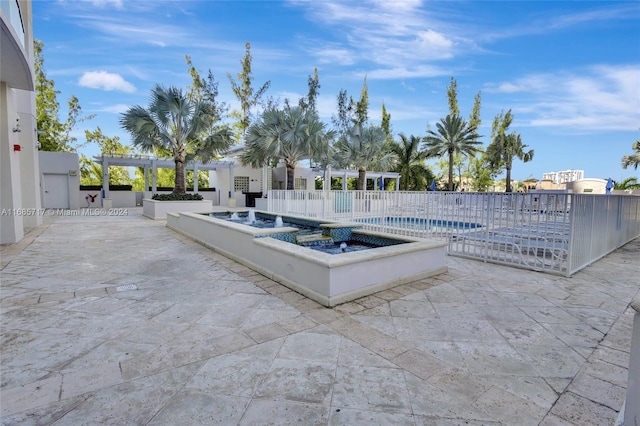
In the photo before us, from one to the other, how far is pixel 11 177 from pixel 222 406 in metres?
8.56

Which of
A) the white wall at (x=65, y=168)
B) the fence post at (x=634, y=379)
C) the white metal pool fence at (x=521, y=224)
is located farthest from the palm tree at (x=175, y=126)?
the fence post at (x=634, y=379)

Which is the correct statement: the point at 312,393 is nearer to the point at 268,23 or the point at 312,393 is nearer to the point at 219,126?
the point at 268,23

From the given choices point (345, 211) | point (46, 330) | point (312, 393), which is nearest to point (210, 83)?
point (345, 211)

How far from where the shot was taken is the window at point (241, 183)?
22.2 metres

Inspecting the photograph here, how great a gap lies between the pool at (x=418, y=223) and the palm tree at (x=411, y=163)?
43.6 feet

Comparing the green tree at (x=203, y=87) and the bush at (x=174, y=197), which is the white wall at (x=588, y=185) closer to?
the bush at (x=174, y=197)

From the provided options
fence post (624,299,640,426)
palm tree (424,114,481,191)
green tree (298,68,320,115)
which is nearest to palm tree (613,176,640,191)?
palm tree (424,114,481,191)

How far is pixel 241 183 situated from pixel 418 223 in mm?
17074

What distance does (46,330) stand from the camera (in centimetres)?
294

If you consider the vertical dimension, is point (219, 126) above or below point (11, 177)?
above

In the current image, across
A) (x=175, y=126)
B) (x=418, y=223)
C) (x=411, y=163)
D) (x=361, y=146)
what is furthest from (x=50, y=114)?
(x=411, y=163)

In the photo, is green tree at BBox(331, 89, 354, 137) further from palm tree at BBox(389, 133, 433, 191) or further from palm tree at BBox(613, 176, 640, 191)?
palm tree at BBox(613, 176, 640, 191)

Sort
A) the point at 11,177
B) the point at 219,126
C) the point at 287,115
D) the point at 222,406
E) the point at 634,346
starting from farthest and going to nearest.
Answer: the point at 219,126, the point at 287,115, the point at 11,177, the point at 222,406, the point at 634,346

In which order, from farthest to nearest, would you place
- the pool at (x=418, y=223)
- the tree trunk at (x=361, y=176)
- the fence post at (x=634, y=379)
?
the tree trunk at (x=361, y=176), the pool at (x=418, y=223), the fence post at (x=634, y=379)
